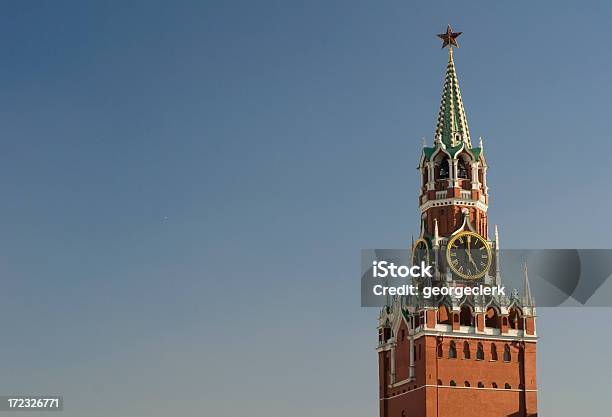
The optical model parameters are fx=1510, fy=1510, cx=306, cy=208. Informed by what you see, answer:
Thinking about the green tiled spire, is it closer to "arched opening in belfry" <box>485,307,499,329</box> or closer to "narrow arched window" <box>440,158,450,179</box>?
"narrow arched window" <box>440,158,450,179</box>

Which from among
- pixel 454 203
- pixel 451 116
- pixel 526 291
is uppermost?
pixel 451 116

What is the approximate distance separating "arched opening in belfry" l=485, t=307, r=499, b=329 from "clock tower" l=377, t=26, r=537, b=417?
0.12 m

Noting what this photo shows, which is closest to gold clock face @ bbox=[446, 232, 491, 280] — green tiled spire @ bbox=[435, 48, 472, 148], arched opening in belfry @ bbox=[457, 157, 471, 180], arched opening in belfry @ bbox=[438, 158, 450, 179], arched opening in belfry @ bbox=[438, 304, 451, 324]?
arched opening in belfry @ bbox=[438, 304, 451, 324]

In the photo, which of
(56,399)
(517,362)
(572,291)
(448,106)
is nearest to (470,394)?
(517,362)

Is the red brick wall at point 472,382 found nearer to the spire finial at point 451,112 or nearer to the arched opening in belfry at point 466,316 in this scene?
the arched opening in belfry at point 466,316

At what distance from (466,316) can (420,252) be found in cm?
829

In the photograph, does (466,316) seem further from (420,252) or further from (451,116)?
(451,116)

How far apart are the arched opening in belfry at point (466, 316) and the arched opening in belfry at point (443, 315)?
4.35 feet

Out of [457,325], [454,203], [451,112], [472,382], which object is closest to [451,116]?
[451,112]

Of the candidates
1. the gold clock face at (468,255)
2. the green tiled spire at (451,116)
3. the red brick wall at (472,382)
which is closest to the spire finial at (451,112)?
the green tiled spire at (451,116)

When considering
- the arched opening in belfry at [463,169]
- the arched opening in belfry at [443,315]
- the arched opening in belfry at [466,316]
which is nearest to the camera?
the arched opening in belfry at [443,315]

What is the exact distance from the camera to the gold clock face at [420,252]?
475 ft

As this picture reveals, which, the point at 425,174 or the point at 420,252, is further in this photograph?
the point at 425,174

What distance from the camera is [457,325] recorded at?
5527 inches
